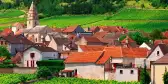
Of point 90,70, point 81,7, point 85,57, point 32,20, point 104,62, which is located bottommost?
point 90,70

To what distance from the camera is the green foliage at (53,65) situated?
73.8 m

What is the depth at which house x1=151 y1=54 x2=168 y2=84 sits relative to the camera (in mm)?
60969

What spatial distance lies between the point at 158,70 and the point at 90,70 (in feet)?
35.0

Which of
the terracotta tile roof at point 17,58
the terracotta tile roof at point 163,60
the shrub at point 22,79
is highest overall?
the terracotta tile roof at point 163,60

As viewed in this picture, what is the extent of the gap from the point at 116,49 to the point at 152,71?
1153 centimetres

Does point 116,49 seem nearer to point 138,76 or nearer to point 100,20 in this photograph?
point 138,76

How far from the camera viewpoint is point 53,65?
2963 inches

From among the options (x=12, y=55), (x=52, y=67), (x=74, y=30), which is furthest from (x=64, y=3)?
(x=52, y=67)

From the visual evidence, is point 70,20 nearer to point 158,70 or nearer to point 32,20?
point 32,20

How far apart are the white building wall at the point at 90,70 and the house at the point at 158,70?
27.7 feet

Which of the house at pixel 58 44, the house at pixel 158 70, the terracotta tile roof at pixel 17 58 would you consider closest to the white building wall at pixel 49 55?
the terracotta tile roof at pixel 17 58

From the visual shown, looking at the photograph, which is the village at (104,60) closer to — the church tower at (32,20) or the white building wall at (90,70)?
the white building wall at (90,70)

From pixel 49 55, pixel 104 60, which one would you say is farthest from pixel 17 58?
pixel 104 60

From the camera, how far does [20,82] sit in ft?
228
